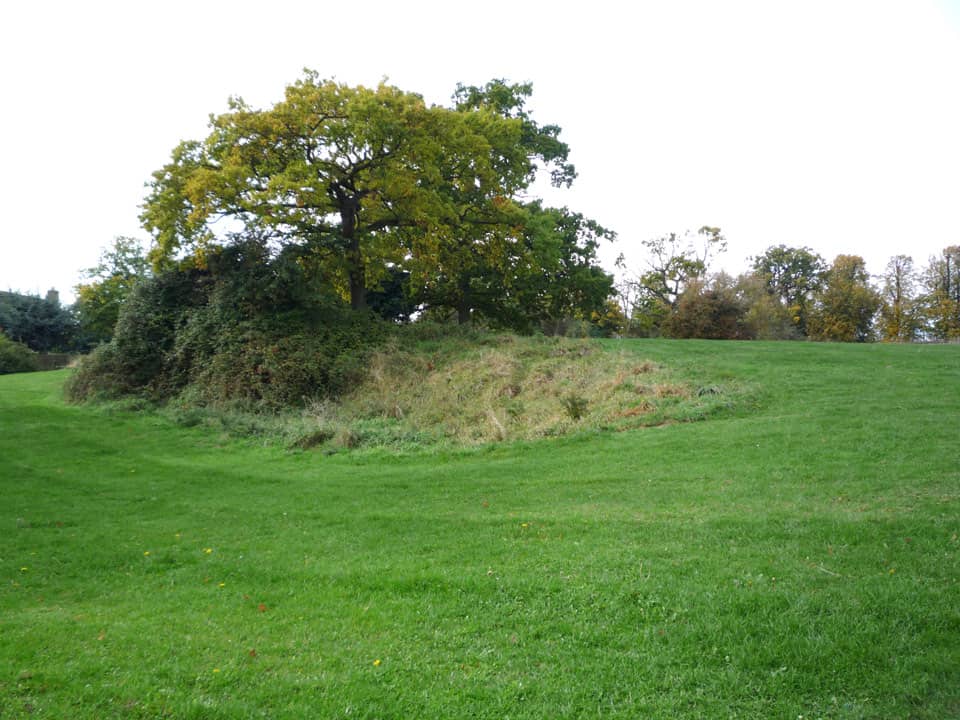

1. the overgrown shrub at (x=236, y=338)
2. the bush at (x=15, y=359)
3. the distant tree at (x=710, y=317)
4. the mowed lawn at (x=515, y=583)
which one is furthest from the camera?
the distant tree at (x=710, y=317)

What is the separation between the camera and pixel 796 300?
63.2 meters

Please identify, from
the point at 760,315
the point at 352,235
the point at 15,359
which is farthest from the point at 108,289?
the point at 760,315

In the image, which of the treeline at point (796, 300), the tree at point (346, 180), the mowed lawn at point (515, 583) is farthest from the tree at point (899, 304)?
the mowed lawn at point (515, 583)

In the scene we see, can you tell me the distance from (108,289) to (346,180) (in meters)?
27.7

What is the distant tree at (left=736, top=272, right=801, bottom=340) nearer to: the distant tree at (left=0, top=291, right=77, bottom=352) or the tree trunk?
the tree trunk

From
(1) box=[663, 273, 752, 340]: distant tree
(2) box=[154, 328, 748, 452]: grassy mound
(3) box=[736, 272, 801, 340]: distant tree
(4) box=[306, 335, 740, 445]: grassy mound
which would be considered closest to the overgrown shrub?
(2) box=[154, 328, 748, 452]: grassy mound

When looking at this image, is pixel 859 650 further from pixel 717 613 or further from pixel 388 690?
pixel 388 690

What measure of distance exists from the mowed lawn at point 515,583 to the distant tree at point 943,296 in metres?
46.0

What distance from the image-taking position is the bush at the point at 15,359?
39031mm

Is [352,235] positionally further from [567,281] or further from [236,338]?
[567,281]

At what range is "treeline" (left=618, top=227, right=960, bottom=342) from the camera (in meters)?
42.1

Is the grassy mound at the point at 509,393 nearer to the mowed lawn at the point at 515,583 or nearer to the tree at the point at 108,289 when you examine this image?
the mowed lawn at the point at 515,583

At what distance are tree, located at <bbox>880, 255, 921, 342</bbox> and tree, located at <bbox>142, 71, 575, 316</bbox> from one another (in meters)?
40.3

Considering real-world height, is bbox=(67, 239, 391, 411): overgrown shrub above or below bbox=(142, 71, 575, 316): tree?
below
